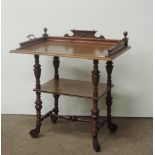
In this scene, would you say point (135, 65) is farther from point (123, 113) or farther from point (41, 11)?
point (41, 11)

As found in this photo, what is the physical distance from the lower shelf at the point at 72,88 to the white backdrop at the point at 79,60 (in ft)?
1.26

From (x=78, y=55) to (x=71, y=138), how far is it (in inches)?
35.2

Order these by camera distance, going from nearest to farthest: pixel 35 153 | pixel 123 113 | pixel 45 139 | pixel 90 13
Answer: pixel 35 153
pixel 45 139
pixel 90 13
pixel 123 113

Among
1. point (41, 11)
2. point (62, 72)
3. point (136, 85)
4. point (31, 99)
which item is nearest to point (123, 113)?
point (136, 85)

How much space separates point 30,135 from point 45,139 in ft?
0.53

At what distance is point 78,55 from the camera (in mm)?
2574

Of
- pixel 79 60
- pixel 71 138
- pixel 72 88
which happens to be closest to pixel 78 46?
pixel 72 88

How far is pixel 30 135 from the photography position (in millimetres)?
3129

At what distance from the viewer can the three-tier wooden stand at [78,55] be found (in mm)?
2674

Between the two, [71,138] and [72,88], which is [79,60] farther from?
[71,138]

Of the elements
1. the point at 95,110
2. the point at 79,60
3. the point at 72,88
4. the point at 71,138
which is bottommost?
the point at 71,138

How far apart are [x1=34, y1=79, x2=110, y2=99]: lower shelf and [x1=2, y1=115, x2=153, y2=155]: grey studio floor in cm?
47

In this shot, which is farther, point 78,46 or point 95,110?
point 78,46

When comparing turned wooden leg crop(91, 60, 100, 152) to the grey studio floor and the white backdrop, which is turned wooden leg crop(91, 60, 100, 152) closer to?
the grey studio floor
